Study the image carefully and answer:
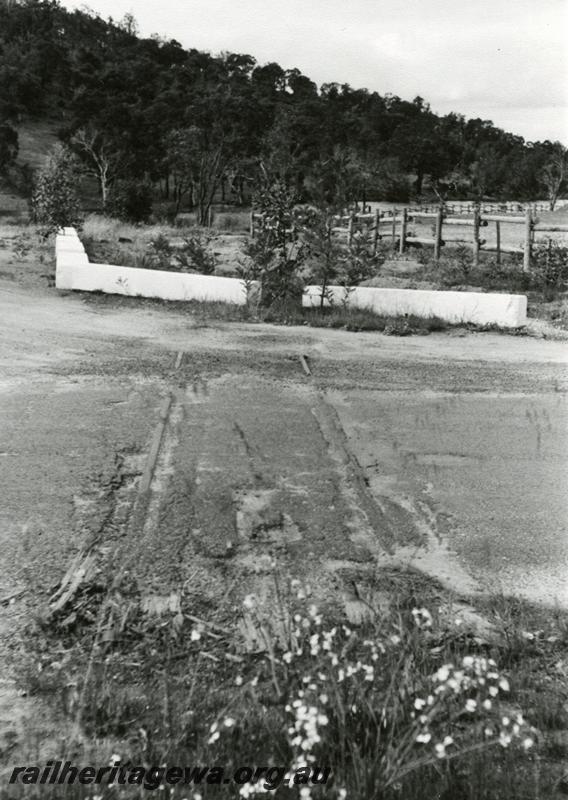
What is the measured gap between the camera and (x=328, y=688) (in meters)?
3.22

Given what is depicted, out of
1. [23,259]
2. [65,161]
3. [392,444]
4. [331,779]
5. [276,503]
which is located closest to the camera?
[331,779]

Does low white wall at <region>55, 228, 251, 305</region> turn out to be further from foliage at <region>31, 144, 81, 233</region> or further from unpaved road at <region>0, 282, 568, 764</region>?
foliage at <region>31, 144, 81, 233</region>

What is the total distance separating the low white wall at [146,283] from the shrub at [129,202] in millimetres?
20092

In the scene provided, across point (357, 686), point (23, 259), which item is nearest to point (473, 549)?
point (357, 686)

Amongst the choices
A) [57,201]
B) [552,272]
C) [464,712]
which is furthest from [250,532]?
[57,201]

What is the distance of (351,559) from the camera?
471cm

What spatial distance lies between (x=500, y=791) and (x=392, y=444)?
409cm

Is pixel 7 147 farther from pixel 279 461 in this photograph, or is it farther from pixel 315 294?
pixel 279 461

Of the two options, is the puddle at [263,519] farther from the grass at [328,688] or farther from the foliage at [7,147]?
the foliage at [7,147]

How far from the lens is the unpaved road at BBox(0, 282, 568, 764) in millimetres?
4660

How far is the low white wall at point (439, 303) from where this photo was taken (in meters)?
12.2

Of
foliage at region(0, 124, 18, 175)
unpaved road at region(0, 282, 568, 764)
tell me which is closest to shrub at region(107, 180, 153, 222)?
foliage at region(0, 124, 18, 175)

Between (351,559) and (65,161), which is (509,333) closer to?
(351,559)

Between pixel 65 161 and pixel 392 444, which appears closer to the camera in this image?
pixel 392 444
